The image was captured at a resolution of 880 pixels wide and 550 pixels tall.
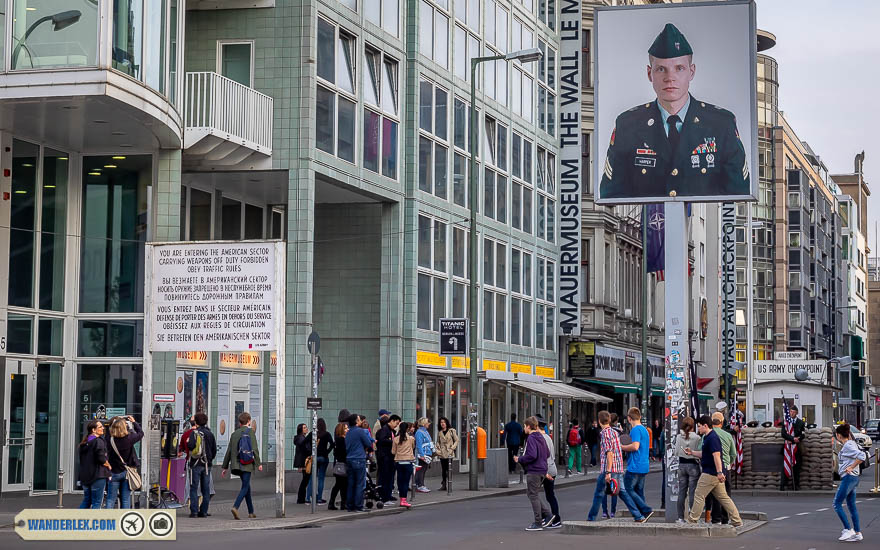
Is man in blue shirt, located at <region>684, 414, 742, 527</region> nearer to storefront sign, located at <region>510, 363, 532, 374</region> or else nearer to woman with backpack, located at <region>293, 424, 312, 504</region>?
woman with backpack, located at <region>293, 424, 312, 504</region>

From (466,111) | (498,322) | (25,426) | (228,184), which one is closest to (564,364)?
(498,322)

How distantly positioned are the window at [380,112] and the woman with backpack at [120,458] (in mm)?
14374

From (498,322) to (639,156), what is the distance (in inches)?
887

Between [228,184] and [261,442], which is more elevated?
[228,184]

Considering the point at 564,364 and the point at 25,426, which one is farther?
the point at 564,364

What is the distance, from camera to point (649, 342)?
64.9 meters

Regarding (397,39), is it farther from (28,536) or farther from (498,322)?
(28,536)

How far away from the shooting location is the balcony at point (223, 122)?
28828mm

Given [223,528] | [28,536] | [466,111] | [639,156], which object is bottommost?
[223,528]

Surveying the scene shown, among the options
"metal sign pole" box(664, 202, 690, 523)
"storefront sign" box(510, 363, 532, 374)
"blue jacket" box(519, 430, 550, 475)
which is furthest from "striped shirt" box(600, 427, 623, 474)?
"storefront sign" box(510, 363, 532, 374)

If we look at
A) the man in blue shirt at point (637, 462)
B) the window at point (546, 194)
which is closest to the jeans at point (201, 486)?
the man in blue shirt at point (637, 462)

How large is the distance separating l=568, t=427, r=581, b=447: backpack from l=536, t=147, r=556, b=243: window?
379 inches

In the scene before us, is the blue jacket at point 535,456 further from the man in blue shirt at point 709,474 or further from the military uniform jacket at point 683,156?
the military uniform jacket at point 683,156

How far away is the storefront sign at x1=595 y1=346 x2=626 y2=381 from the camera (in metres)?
52.9
